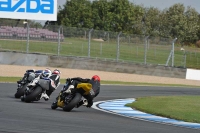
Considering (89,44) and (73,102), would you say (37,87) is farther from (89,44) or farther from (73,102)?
(89,44)

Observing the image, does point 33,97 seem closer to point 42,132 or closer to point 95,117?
point 95,117

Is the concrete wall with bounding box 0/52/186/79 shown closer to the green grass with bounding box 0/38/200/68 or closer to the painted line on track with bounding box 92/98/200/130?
the green grass with bounding box 0/38/200/68

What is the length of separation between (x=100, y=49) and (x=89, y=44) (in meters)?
1.51

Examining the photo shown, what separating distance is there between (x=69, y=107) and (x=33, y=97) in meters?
2.16

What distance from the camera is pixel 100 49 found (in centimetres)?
3972

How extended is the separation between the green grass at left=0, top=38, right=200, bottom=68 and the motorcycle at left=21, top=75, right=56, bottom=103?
20363mm

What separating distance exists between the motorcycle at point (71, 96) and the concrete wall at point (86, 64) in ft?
68.0

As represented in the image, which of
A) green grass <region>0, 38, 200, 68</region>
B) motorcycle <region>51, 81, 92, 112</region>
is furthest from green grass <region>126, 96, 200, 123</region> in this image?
green grass <region>0, 38, 200, 68</region>

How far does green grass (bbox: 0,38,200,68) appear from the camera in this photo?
3725 centimetres

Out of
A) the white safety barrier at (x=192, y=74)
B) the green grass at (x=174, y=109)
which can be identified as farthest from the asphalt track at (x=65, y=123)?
the white safety barrier at (x=192, y=74)

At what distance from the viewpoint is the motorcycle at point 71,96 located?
14.8 metres

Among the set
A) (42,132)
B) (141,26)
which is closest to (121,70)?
(42,132)

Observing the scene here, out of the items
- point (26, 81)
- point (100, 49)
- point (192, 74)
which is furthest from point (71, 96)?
point (192, 74)

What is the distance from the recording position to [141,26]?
91.8m
